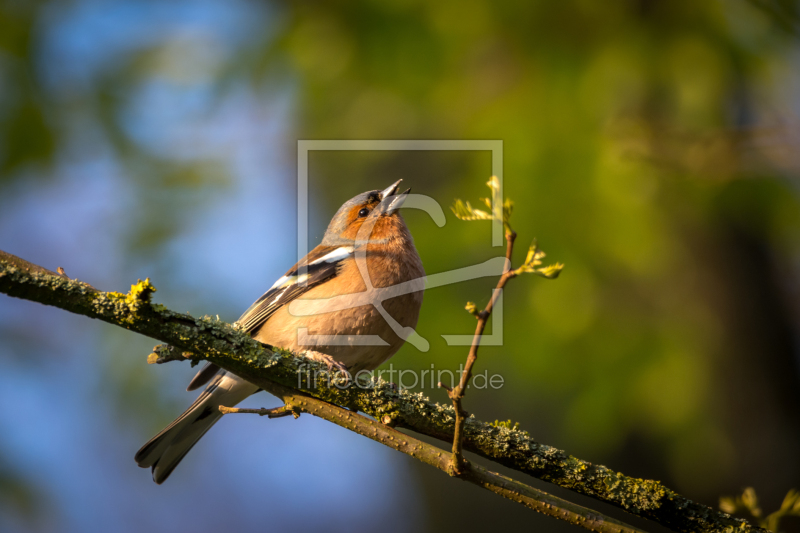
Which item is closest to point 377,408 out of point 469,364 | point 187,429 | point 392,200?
point 469,364

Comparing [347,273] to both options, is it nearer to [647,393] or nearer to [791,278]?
[647,393]

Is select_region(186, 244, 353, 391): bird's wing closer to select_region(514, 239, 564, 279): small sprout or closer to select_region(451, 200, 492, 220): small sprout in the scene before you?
select_region(451, 200, 492, 220): small sprout

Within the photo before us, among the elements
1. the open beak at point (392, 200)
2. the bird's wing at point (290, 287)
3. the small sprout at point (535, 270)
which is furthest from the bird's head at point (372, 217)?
the small sprout at point (535, 270)

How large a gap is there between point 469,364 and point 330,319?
7.15ft

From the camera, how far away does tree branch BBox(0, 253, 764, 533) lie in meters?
2.46

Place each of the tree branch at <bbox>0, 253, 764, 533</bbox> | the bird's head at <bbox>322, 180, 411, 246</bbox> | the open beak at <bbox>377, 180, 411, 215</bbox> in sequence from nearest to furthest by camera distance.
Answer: the tree branch at <bbox>0, 253, 764, 533</bbox> < the bird's head at <bbox>322, 180, 411, 246</bbox> < the open beak at <bbox>377, 180, 411, 215</bbox>

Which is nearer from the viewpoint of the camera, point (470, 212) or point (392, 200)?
point (470, 212)

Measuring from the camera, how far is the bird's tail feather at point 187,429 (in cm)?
420

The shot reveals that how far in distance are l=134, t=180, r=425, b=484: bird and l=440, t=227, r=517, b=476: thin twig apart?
58.2 inches

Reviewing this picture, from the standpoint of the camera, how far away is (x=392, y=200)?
5.24 metres

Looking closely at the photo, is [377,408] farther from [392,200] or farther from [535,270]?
[392,200]

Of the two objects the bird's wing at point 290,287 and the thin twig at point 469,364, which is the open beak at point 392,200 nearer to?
the bird's wing at point 290,287

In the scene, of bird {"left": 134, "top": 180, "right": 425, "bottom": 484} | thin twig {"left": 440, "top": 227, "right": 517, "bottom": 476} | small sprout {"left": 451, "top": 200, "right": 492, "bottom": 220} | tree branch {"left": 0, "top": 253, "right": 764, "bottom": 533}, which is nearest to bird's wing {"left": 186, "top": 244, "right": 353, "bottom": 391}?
bird {"left": 134, "top": 180, "right": 425, "bottom": 484}

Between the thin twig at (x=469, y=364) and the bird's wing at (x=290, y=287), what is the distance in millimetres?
2376
